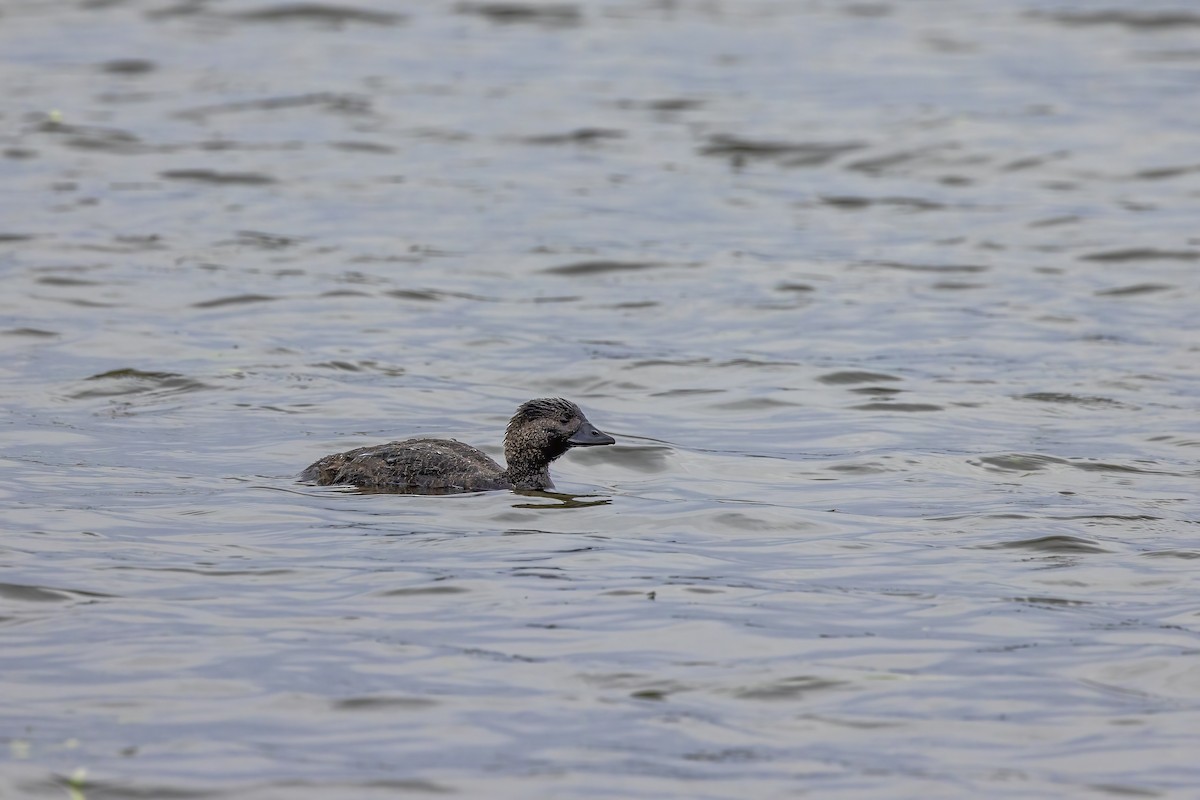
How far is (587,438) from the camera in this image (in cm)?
1188

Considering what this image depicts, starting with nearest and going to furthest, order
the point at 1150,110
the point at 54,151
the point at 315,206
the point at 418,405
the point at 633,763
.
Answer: the point at 633,763
the point at 418,405
the point at 315,206
the point at 54,151
the point at 1150,110

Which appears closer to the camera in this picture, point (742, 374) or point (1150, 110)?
point (742, 374)

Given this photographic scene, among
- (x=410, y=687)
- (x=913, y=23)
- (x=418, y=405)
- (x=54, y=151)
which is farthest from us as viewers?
(x=913, y=23)

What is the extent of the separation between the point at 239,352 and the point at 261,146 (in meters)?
9.66

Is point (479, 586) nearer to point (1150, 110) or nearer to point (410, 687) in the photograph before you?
point (410, 687)

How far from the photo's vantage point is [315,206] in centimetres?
2183

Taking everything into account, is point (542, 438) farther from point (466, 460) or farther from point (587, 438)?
point (466, 460)

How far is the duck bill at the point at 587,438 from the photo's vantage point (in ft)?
38.8

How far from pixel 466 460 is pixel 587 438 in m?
0.80

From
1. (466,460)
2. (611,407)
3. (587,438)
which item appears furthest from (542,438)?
Answer: (611,407)

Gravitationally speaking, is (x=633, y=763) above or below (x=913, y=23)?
below

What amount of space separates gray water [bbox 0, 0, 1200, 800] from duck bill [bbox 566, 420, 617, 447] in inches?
14.1

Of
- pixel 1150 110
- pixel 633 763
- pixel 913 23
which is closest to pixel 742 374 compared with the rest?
pixel 633 763

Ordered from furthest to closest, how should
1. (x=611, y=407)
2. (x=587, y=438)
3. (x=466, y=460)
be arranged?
(x=611, y=407), (x=587, y=438), (x=466, y=460)
